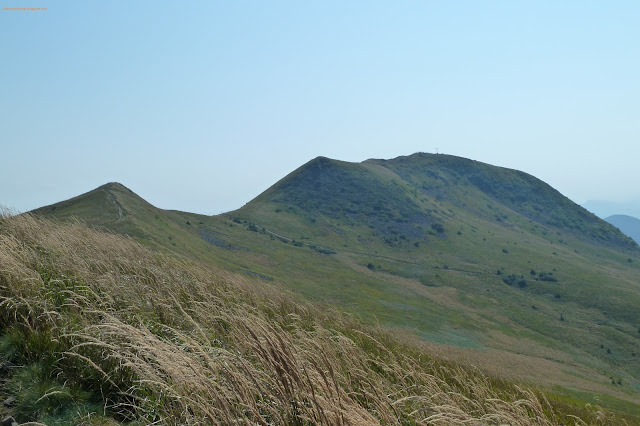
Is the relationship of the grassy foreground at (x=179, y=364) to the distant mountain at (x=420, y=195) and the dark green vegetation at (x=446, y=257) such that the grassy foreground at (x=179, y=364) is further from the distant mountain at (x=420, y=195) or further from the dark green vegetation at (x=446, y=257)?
the distant mountain at (x=420, y=195)

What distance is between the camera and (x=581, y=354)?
55.9 metres

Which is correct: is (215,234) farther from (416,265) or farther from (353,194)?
(353,194)

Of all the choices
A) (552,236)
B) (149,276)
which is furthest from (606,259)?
(149,276)

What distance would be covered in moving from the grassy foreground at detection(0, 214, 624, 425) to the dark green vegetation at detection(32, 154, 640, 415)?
5.90 m

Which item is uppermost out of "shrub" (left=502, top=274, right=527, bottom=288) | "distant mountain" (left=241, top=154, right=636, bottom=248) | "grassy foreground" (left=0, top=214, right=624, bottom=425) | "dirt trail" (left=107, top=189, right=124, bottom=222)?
"distant mountain" (left=241, top=154, right=636, bottom=248)

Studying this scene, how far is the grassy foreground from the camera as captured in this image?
13.8 feet

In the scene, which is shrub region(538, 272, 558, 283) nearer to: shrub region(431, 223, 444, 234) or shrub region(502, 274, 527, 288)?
shrub region(502, 274, 527, 288)

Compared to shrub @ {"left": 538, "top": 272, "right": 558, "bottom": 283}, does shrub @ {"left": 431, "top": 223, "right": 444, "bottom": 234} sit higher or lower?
higher

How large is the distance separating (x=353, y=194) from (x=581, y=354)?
7192 centimetres

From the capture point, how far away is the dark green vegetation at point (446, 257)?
4675 centimetres

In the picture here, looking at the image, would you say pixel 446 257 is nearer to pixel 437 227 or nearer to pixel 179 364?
pixel 437 227

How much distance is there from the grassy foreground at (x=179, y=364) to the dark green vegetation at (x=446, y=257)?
5902 mm

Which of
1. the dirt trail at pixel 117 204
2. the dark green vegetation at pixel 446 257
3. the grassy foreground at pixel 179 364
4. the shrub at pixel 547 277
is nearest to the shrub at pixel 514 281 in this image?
the dark green vegetation at pixel 446 257

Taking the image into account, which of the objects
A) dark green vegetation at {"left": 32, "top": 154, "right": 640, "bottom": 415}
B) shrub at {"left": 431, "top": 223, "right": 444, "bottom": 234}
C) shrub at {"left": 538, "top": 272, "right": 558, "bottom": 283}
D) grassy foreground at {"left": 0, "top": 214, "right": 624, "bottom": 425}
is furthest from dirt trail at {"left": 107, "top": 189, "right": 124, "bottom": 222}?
shrub at {"left": 538, "top": 272, "right": 558, "bottom": 283}
